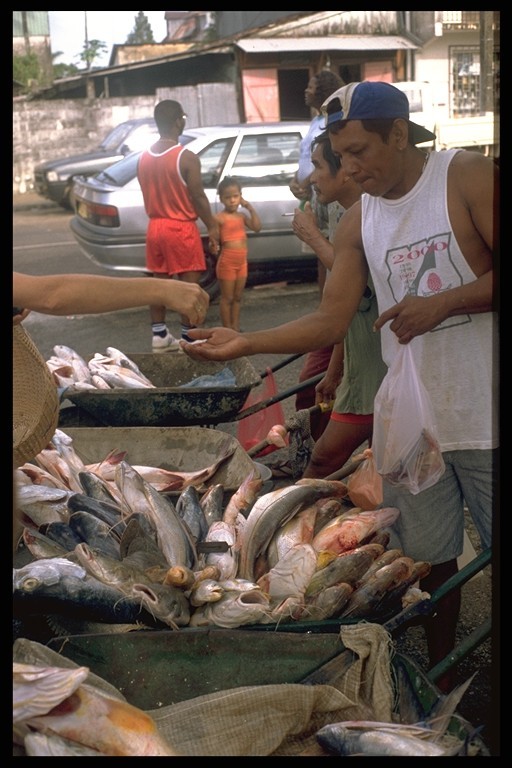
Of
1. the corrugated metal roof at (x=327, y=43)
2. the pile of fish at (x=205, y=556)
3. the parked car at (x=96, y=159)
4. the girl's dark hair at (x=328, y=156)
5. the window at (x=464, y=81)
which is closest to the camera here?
the pile of fish at (x=205, y=556)

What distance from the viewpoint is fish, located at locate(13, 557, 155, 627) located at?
10.3 ft

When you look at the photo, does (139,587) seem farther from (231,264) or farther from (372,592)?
(231,264)

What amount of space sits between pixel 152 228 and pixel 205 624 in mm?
6866

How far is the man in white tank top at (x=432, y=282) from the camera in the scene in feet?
10.5

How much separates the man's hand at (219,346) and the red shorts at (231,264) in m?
6.45

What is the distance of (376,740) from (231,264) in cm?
774

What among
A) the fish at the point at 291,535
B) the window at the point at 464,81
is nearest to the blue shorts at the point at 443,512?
the fish at the point at 291,535

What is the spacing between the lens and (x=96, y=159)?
61.6 ft

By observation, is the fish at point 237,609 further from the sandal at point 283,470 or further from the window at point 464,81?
the window at point 464,81

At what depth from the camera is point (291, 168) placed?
12.4 metres

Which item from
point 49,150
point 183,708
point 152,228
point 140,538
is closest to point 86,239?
point 152,228

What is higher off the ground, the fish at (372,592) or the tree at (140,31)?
the tree at (140,31)

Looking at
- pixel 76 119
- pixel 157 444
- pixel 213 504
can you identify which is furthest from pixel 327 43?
pixel 213 504

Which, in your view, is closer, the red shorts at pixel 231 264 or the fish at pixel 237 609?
the fish at pixel 237 609
